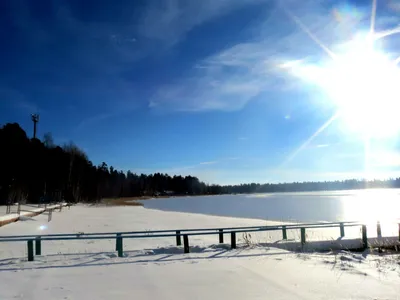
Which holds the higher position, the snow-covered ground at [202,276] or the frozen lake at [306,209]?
the snow-covered ground at [202,276]

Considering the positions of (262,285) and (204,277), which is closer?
(262,285)

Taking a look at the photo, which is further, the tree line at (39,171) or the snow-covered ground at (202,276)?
the tree line at (39,171)

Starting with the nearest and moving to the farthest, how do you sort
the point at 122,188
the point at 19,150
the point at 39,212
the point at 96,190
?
1. the point at 39,212
2. the point at 19,150
3. the point at 96,190
4. the point at 122,188

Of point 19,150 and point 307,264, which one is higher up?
point 19,150

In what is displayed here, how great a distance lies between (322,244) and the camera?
13.8 metres

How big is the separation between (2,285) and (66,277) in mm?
1221

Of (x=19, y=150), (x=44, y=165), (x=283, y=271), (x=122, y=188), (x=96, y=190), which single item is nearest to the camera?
(x=283, y=271)

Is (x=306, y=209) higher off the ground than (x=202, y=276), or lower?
lower

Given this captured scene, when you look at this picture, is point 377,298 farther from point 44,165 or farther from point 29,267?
point 44,165

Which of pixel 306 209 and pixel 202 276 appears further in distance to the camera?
pixel 306 209

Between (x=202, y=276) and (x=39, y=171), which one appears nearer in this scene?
(x=202, y=276)

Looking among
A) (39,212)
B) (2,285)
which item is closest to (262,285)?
(2,285)

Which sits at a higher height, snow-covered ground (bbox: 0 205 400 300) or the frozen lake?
snow-covered ground (bbox: 0 205 400 300)

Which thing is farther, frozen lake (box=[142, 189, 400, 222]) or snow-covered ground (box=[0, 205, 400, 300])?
frozen lake (box=[142, 189, 400, 222])
